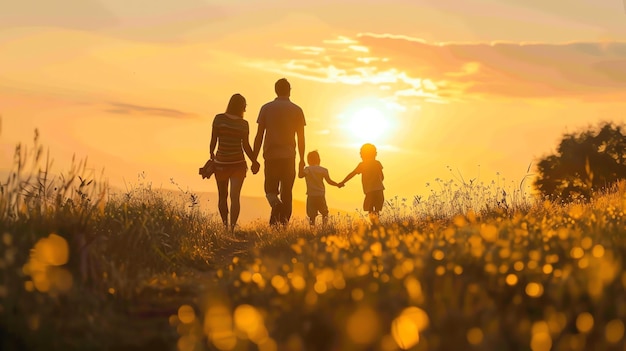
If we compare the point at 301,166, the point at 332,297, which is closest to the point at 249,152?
the point at 301,166

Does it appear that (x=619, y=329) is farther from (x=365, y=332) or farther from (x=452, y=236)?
(x=452, y=236)

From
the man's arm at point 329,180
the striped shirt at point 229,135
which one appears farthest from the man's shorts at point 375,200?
the striped shirt at point 229,135

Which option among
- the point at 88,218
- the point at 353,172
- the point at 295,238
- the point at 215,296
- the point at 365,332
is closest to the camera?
the point at 365,332

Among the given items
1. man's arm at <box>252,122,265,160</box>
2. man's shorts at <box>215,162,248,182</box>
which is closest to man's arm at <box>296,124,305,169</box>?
man's arm at <box>252,122,265,160</box>

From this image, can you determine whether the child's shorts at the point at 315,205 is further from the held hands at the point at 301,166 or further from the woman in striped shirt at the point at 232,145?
the woman in striped shirt at the point at 232,145

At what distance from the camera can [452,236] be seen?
7.57 meters

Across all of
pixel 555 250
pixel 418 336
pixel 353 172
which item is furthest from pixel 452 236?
pixel 353 172

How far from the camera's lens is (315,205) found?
16.8m

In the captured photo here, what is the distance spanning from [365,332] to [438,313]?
2.29 feet

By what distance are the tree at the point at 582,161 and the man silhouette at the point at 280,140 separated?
1026 inches

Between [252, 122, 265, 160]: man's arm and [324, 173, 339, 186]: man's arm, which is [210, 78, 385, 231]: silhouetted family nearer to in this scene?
[252, 122, 265, 160]: man's arm

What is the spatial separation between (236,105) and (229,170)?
4.07 feet

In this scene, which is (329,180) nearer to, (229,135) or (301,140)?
(301,140)

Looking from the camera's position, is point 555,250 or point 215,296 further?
point 555,250
